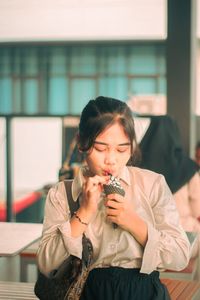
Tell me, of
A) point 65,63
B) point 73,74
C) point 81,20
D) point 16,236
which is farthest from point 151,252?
point 73,74

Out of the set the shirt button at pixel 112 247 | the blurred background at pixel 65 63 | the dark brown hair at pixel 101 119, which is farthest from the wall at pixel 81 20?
the shirt button at pixel 112 247

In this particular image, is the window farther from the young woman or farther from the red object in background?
the young woman

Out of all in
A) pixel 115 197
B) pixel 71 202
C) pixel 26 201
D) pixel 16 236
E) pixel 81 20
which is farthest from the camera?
pixel 81 20

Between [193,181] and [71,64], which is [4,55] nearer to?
[71,64]

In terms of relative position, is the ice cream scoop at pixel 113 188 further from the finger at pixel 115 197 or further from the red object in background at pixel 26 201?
the red object in background at pixel 26 201

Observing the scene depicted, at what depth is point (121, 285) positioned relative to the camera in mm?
1158

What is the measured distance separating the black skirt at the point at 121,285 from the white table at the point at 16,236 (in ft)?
1.67

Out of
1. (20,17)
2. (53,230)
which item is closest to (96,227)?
(53,230)

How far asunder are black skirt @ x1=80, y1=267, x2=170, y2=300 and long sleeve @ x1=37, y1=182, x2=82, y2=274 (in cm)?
10

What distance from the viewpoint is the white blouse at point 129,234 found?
114 centimetres

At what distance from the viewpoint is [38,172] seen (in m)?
9.13

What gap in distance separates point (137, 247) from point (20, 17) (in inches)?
340

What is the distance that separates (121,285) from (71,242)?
16 cm

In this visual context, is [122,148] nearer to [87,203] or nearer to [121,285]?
[87,203]
